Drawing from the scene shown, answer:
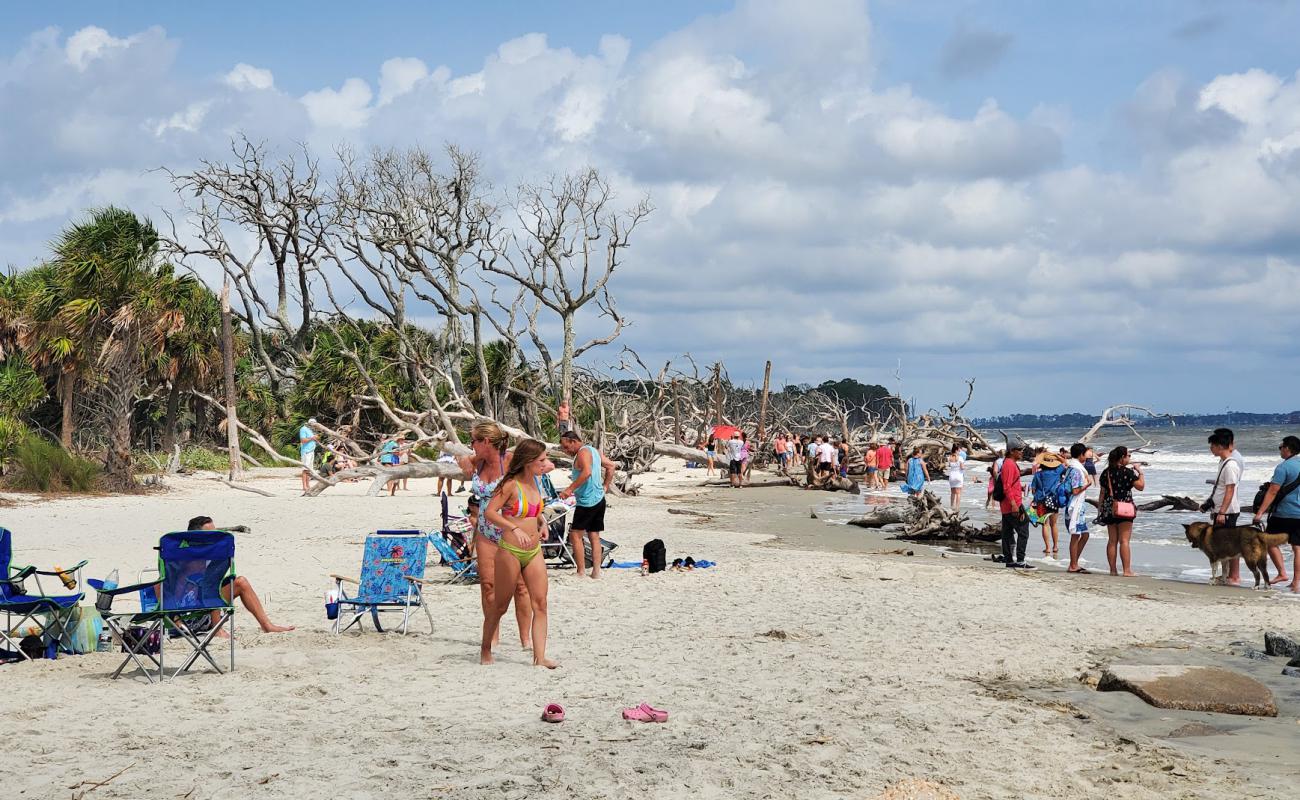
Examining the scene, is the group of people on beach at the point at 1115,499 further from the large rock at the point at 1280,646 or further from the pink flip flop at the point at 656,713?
the pink flip flop at the point at 656,713

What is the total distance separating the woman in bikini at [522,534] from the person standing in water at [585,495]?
330 centimetres

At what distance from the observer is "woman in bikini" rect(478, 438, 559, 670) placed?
6.95 m

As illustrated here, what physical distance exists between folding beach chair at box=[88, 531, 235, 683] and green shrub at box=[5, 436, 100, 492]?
15.7 m

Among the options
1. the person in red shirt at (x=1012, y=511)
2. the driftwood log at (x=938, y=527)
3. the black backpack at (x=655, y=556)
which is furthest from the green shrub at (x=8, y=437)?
the person in red shirt at (x=1012, y=511)

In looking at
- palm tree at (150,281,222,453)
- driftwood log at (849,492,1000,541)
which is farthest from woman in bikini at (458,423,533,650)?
palm tree at (150,281,222,453)

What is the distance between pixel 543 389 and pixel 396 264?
22.1ft

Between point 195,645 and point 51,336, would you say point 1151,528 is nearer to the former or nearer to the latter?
point 195,645

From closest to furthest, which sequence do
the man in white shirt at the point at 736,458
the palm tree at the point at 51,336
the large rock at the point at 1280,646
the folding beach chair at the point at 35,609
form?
the folding beach chair at the point at 35,609 → the large rock at the point at 1280,646 → the palm tree at the point at 51,336 → the man in white shirt at the point at 736,458

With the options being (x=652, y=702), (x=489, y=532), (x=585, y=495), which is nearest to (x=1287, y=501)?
(x=585, y=495)

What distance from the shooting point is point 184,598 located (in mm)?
6777

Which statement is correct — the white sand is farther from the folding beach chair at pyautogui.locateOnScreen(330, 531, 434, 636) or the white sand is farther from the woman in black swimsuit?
the woman in black swimsuit

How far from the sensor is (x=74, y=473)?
2116 cm

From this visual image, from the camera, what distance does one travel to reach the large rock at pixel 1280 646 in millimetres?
7773

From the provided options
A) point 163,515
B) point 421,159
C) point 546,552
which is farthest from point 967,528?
point 421,159
